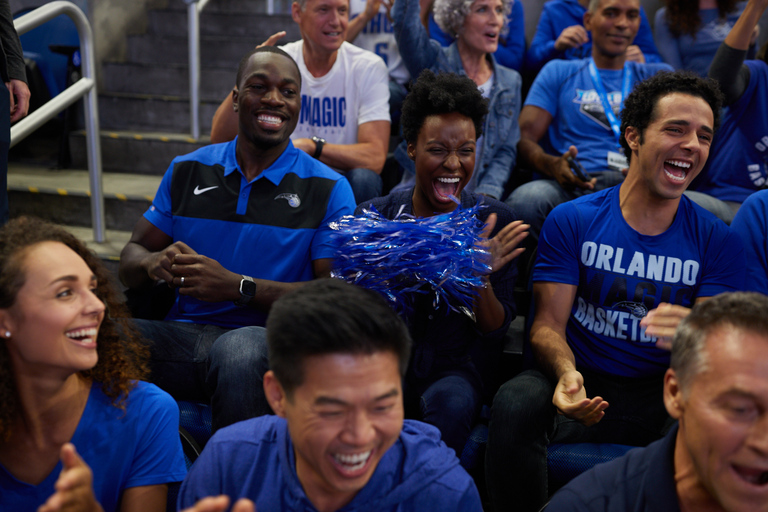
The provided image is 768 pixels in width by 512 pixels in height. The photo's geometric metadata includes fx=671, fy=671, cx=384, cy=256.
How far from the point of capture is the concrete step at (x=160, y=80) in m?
4.28

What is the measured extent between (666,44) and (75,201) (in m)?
3.36

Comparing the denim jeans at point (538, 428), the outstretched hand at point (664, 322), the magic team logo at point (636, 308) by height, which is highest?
the outstretched hand at point (664, 322)

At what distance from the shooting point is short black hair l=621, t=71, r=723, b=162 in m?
2.17

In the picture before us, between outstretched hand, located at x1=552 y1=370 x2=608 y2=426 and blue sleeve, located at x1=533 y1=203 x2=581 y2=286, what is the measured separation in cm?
38

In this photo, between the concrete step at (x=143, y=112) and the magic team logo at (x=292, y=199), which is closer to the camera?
the magic team logo at (x=292, y=199)

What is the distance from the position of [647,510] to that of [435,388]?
858 mm

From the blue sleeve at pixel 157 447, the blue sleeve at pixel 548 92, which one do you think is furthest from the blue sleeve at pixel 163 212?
the blue sleeve at pixel 548 92

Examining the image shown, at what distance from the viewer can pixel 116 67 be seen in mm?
4375

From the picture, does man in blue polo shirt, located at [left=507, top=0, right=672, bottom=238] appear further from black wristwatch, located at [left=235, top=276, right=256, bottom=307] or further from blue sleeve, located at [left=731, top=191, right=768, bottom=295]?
black wristwatch, located at [left=235, top=276, right=256, bottom=307]

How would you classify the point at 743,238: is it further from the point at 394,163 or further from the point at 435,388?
the point at 394,163

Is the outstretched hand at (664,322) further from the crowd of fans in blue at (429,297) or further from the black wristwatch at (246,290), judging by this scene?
the black wristwatch at (246,290)

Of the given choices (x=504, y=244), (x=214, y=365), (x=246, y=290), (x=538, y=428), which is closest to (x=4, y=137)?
(x=246, y=290)

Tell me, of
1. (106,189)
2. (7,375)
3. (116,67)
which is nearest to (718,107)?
(7,375)

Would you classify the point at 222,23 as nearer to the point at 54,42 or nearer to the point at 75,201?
the point at 54,42
